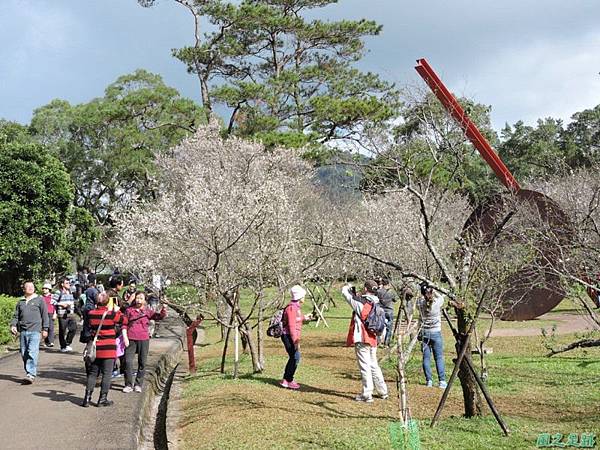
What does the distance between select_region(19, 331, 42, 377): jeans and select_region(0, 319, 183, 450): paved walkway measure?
33 centimetres

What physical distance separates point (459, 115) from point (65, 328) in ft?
36.0

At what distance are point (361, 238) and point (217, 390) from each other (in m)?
9.34

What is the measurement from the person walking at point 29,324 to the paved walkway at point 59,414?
49 cm

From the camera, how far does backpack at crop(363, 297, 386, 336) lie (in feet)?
28.2

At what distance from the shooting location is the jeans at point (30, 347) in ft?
34.3

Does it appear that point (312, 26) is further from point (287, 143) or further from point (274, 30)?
point (287, 143)

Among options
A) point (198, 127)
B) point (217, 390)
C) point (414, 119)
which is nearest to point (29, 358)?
point (217, 390)

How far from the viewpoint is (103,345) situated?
28.7ft

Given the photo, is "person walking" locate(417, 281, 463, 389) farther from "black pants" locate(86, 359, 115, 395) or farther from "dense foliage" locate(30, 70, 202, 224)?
"dense foliage" locate(30, 70, 202, 224)

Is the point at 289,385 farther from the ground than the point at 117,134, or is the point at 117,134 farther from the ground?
the point at 117,134

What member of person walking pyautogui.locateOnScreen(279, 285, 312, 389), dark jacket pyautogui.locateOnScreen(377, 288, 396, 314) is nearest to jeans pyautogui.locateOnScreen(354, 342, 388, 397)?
person walking pyautogui.locateOnScreen(279, 285, 312, 389)

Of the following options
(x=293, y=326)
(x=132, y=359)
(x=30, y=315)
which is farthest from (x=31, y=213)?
(x=293, y=326)

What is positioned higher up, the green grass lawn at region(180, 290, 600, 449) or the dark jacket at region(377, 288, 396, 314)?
the dark jacket at region(377, 288, 396, 314)

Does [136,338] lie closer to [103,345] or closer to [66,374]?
[103,345]
